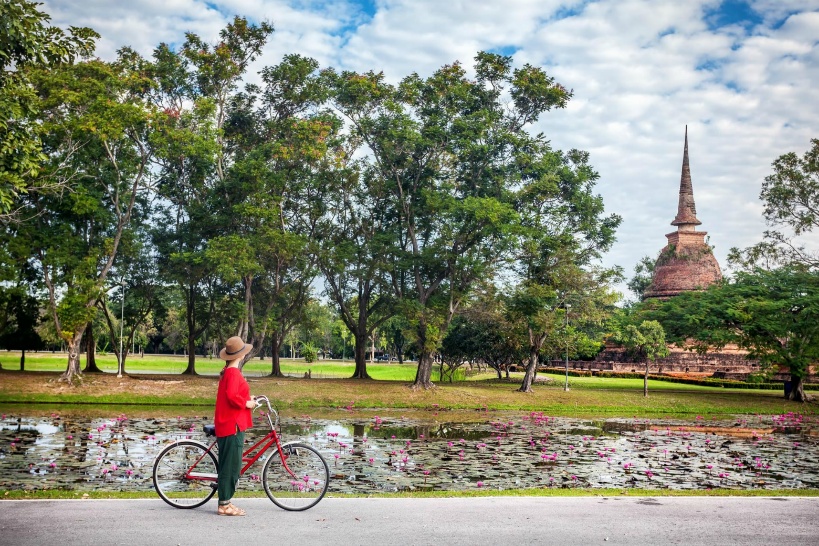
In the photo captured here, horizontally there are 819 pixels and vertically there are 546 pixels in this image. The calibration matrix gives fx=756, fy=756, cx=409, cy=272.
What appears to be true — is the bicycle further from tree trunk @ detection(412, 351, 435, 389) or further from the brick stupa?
the brick stupa

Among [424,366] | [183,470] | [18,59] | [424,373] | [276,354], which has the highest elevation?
[18,59]

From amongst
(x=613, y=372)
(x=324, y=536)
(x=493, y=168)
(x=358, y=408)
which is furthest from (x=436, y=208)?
(x=324, y=536)

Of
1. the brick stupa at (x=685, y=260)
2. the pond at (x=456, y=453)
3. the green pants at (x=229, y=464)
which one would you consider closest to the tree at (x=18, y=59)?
the pond at (x=456, y=453)

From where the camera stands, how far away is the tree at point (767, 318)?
38000 millimetres

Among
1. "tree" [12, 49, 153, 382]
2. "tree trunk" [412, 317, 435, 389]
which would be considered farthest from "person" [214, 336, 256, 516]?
"tree trunk" [412, 317, 435, 389]

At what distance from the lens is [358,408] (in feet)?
105

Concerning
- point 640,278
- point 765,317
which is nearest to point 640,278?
point 640,278

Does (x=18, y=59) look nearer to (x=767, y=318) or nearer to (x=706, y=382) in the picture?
(x=767, y=318)

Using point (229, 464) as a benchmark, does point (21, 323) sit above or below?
above

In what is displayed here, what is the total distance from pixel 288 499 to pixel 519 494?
3.48 metres

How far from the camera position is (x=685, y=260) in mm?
67062

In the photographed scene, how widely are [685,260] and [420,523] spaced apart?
63636mm

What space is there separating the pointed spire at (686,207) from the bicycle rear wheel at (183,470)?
6537 cm

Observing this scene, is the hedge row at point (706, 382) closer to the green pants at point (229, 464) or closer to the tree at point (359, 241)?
the tree at point (359, 241)
